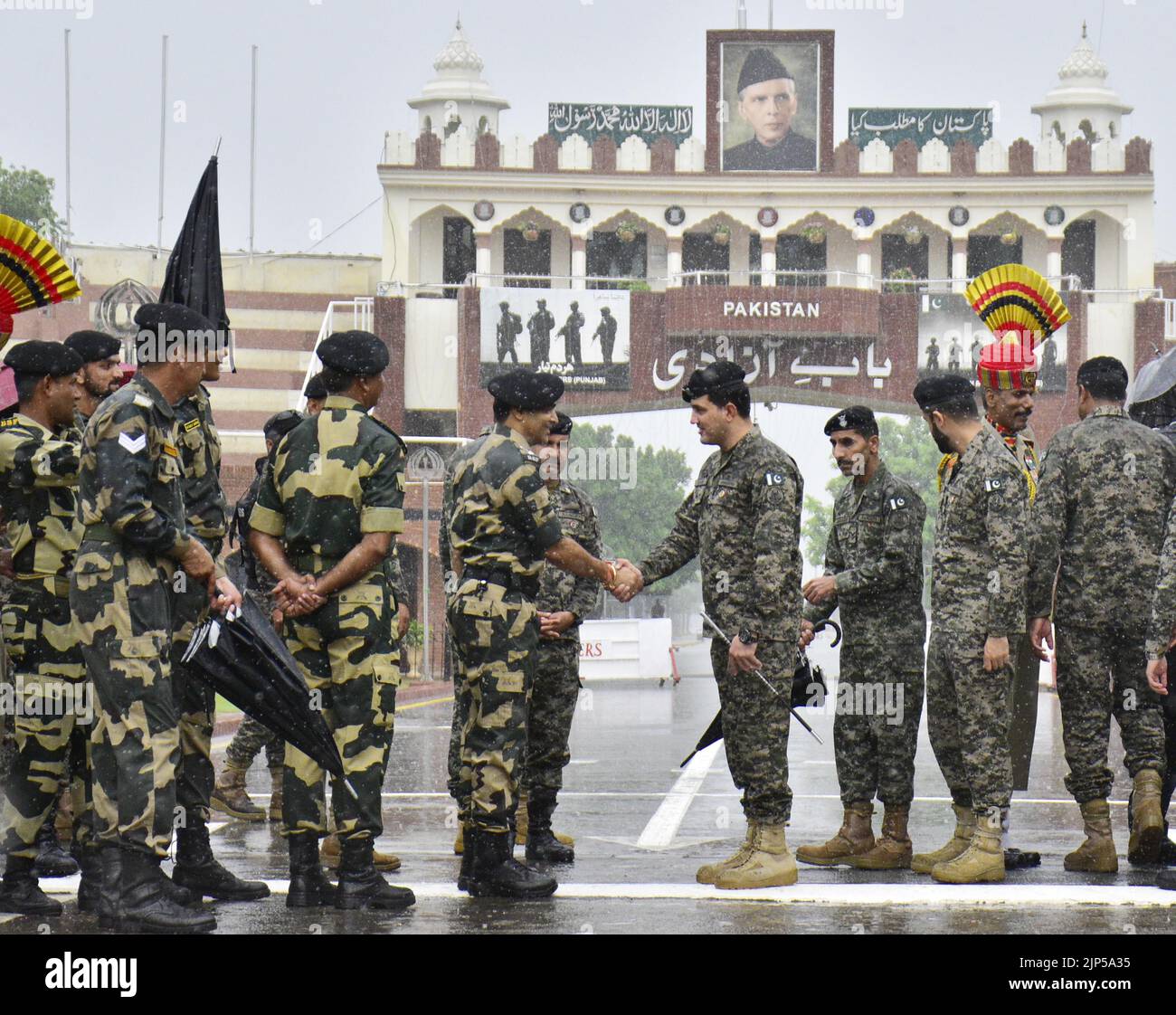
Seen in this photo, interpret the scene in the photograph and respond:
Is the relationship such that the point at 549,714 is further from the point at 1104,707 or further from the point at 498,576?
the point at 1104,707

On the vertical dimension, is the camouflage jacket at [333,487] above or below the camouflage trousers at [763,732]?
above

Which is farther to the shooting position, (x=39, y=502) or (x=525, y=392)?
(x=525, y=392)

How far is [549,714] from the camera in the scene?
29.2ft

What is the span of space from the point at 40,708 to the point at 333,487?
1.51 meters

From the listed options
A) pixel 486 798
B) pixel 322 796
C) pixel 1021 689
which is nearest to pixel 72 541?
pixel 322 796

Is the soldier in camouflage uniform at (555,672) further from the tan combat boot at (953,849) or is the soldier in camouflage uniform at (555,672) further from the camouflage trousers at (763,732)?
the tan combat boot at (953,849)

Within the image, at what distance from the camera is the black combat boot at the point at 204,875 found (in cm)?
731

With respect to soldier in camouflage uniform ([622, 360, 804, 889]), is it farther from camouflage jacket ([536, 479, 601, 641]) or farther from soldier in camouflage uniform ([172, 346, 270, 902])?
soldier in camouflage uniform ([172, 346, 270, 902])

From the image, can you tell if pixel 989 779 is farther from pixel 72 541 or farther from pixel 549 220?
pixel 549 220

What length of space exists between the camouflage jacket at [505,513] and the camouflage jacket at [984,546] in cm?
195

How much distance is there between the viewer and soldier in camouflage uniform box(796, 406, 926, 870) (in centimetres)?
857

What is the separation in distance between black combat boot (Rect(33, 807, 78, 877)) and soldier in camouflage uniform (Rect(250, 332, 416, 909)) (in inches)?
55.6

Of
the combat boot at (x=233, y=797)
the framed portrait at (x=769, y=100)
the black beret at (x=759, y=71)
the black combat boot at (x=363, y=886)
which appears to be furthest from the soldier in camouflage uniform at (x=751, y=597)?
the black beret at (x=759, y=71)

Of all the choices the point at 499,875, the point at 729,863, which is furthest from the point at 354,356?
the point at 729,863
